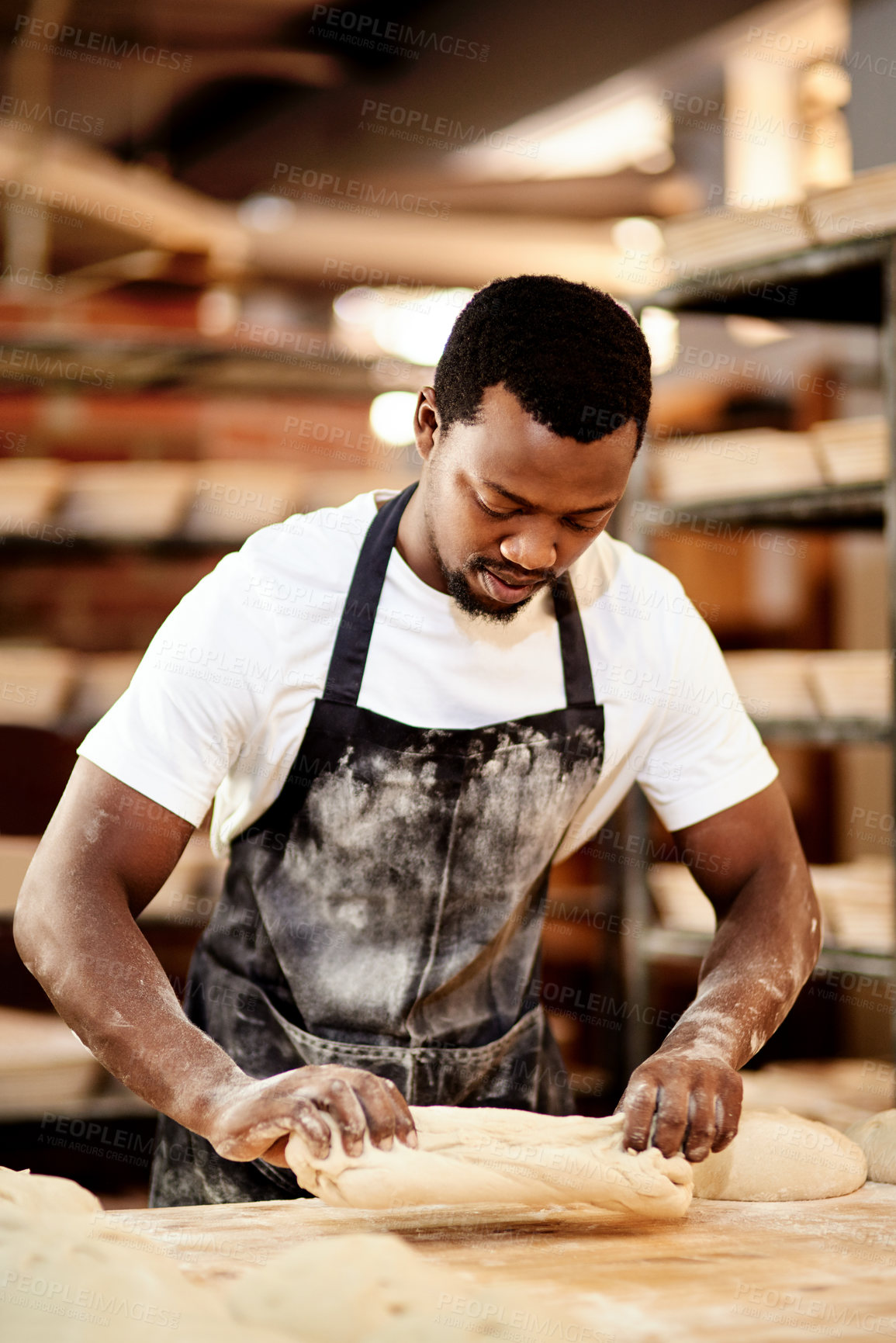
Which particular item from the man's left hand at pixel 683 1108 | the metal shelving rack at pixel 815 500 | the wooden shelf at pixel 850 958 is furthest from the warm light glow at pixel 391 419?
the man's left hand at pixel 683 1108

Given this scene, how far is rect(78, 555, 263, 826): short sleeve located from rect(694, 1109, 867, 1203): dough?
0.71 metres

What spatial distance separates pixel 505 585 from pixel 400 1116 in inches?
22.4

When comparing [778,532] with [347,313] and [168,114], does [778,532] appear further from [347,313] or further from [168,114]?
[168,114]

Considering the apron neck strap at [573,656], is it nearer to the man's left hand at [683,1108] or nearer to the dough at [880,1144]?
the man's left hand at [683,1108]

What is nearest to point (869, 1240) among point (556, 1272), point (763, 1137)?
point (763, 1137)

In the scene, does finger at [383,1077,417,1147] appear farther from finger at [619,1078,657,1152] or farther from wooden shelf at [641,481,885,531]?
wooden shelf at [641,481,885,531]

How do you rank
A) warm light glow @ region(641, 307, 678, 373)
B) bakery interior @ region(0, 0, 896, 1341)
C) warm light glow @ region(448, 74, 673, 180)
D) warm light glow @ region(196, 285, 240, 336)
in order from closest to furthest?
bakery interior @ region(0, 0, 896, 1341), warm light glow @ region(641, 307, 678, 373), warm light glow @ region(448, 74, 673, 180), warm light glow @ region(196, 285, 240, 336)

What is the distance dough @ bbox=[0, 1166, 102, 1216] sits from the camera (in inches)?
42.3

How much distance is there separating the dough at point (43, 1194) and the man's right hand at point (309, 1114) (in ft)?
0.46

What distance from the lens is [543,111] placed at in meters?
4.18

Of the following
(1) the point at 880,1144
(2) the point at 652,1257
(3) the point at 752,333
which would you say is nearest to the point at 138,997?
(2) the point at 652,1257

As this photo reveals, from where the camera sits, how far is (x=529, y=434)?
1271 millimetres

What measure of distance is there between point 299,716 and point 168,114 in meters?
4.11

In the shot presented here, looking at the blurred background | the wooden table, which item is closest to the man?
the wooden table
